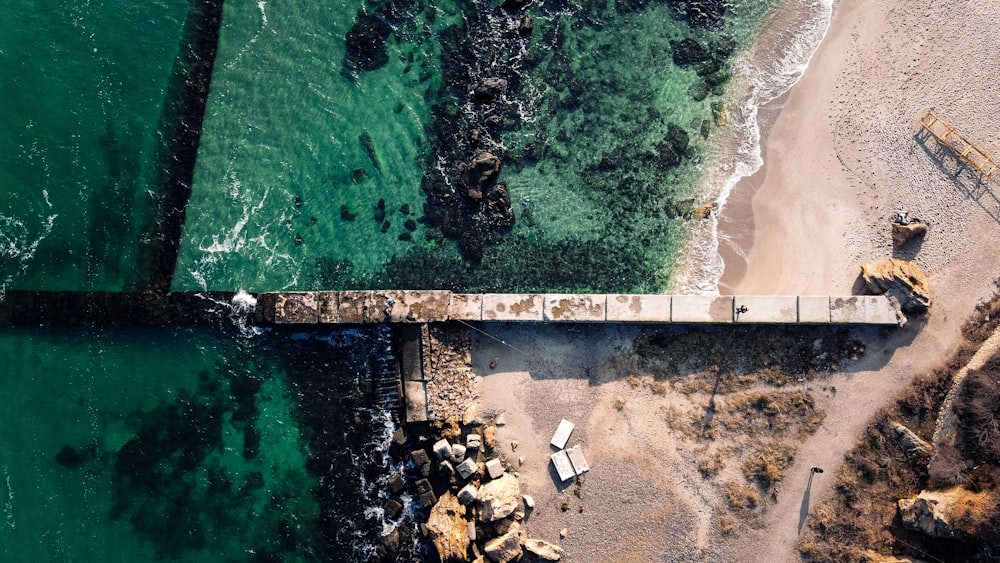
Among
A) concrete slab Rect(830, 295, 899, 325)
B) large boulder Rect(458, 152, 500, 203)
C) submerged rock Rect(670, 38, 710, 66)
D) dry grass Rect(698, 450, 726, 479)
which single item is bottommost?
dry grass Rect(698, 450, 726, 479)

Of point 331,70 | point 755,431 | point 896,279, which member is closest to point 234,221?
point 331,70

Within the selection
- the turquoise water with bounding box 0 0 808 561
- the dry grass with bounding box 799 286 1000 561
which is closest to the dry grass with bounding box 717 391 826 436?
the dry grass with bounding box 799 286 1000 561

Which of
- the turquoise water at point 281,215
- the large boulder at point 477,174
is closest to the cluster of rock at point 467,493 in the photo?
the turquoise water at point 281,215

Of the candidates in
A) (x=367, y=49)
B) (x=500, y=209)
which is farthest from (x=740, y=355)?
(x=367, y=49)

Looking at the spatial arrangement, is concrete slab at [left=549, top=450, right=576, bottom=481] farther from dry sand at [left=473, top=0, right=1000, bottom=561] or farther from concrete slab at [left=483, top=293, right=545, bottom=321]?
concrete slab at [left=483, top=293, right=545, bottom=321]

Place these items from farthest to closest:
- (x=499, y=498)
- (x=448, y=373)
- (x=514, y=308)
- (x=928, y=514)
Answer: (x=448, y=373)
(x=514, y=308)
(x=499, y=498)
(x=928, y=514)

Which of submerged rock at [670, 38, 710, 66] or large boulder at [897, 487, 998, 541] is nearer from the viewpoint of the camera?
large boulder at [897, 487, 998, 541]

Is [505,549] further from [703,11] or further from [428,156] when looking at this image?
[703,11]
